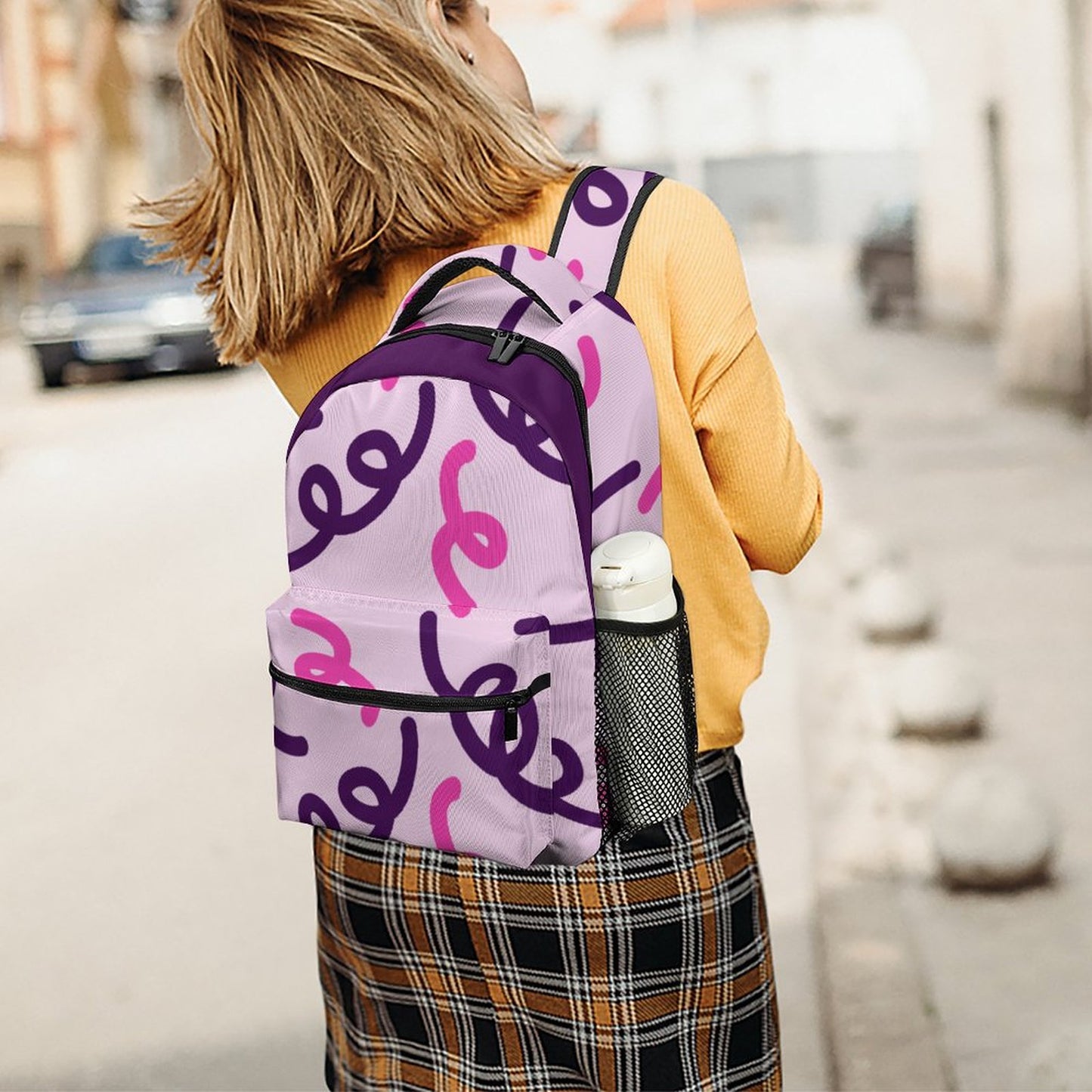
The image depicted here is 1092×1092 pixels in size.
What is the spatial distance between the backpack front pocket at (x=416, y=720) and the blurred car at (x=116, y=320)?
16.1m

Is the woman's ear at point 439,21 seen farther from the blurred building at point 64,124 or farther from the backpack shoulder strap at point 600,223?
the blurred building at point 64,124

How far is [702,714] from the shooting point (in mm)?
1695

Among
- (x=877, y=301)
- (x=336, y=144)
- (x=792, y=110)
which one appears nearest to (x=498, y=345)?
(x=336, y=144)

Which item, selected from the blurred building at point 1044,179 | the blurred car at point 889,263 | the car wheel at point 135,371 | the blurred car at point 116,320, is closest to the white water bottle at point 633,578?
the blurred building at point 1044,179

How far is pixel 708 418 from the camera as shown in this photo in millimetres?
1617

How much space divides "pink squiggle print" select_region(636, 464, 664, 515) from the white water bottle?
43mm

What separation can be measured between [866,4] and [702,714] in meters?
61.1

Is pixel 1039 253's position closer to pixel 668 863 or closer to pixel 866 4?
pixel 668 863

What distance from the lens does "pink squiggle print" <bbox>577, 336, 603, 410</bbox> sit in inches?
60.0

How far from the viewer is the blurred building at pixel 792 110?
59469 mm

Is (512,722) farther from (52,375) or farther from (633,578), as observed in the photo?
(52,375)

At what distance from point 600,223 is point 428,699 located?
490 mm

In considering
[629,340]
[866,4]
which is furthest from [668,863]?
[866,4]

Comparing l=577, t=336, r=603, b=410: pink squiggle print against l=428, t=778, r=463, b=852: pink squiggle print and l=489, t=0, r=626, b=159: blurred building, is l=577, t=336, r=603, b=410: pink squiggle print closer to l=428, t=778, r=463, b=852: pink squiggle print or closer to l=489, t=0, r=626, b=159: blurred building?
l=428, t=778, r=463, b=852: pink squiggle print
